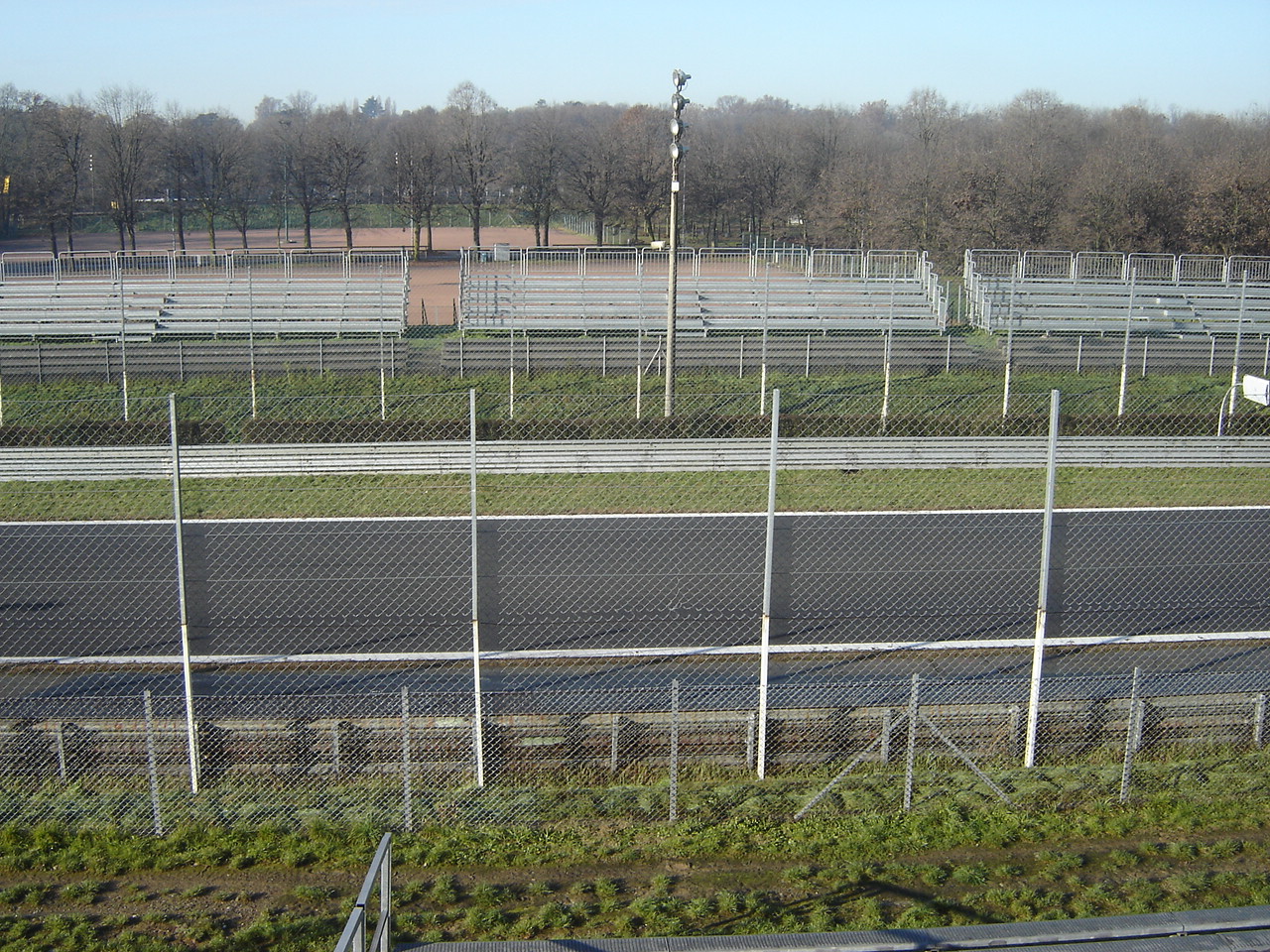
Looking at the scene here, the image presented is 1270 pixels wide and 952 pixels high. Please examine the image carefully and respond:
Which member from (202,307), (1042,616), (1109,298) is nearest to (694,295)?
(1109,298)

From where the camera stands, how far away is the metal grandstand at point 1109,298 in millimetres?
23859

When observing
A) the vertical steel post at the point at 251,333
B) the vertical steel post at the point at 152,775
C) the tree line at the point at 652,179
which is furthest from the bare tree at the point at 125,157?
the vertical steel post at the point at 152,775

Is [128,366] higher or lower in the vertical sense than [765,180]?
lower

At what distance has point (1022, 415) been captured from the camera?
16.5 meters

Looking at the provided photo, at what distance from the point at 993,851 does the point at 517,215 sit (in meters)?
43.4

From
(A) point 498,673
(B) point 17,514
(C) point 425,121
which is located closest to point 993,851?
(A) point 498,673

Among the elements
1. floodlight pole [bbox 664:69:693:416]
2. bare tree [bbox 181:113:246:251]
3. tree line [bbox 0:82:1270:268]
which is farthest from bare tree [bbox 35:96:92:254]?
floodlight pole [bbox 664:69:693:416]

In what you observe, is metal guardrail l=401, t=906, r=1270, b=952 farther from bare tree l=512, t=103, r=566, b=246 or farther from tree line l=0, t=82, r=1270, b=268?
bare tree l=512, t=103, r=566, b=246

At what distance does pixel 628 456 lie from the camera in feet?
46.0

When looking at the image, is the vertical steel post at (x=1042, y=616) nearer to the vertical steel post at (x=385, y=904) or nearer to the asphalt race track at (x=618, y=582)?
the asphalt race track at (x=618, y=582)

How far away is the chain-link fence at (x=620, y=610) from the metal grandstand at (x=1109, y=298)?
17.2ft

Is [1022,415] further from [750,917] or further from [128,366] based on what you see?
[128,366]

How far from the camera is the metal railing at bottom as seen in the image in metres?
4.03

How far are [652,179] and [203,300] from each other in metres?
22.1
